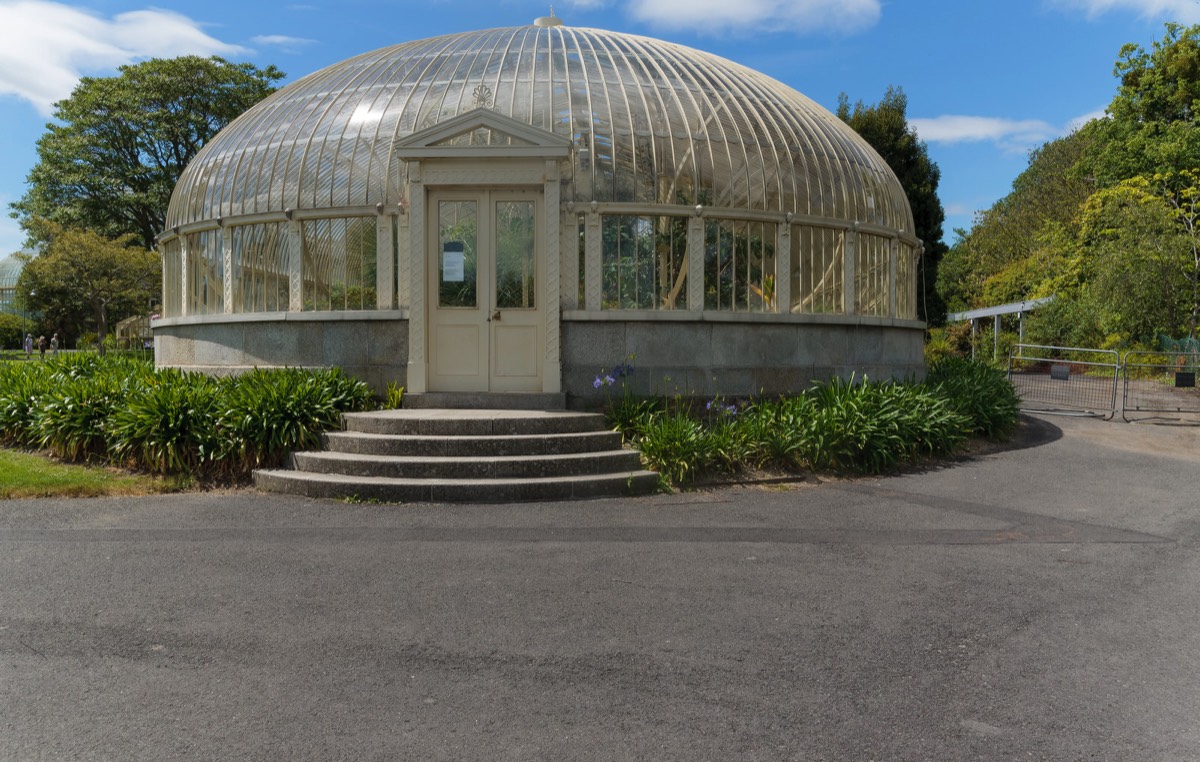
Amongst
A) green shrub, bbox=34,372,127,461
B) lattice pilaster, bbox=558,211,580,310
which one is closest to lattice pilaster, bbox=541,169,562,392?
lattice pilaster, bbox=558,211,580,310

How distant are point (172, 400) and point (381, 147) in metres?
4.07

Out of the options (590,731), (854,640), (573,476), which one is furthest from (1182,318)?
(590,731)

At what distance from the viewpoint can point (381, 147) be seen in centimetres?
1128

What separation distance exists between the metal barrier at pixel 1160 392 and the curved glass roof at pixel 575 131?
21.4 feet

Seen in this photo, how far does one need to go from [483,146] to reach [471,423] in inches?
133

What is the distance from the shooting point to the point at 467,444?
8859mm

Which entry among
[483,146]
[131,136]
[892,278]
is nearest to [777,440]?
[483,146]

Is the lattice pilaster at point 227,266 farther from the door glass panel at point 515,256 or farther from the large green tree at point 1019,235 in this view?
the large green tree at point 1019,235

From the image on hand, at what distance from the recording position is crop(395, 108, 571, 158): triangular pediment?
404 inches

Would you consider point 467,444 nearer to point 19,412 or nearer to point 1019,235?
point 19,412

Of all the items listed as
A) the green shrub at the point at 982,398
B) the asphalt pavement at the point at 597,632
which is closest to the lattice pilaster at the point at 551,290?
the asphalt pavement at the point at 597,632

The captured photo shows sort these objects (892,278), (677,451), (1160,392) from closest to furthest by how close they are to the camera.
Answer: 1. (677,451)
2. (892,278)
3. (1160,392)

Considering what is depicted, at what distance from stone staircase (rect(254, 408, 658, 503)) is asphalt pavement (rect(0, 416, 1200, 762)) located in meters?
0.31

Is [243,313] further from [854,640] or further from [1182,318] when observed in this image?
[1182,318]
